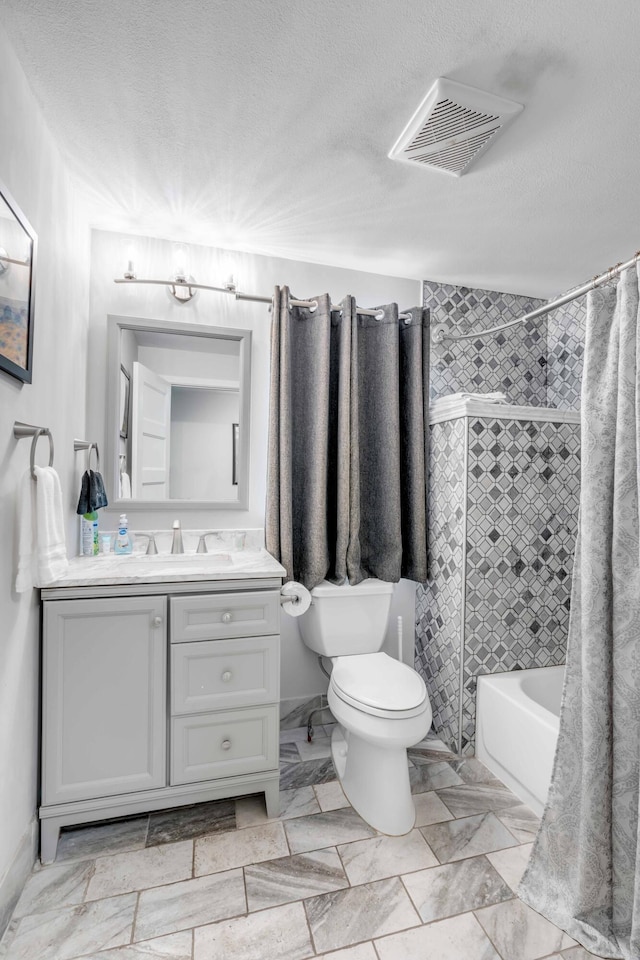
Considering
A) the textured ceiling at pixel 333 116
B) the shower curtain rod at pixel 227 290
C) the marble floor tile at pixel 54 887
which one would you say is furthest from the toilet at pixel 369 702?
the textured ceiling at pixel 333 116

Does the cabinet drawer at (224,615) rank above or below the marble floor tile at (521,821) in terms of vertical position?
above

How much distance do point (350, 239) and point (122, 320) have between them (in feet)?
3.68

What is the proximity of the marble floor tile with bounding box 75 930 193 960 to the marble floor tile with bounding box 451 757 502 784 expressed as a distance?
124 cm

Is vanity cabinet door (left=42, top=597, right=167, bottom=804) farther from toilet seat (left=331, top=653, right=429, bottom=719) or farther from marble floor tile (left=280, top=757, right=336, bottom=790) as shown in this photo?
toilet seat (left=331, top=653, right=429, bottom=719)

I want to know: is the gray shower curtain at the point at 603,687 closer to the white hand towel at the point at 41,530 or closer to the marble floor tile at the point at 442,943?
the marble floor tile at the point at 442,943

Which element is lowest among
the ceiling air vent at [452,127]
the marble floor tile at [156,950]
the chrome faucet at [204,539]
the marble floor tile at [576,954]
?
the marble floor tile at [156,950]

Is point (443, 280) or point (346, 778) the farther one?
point (443, 280)

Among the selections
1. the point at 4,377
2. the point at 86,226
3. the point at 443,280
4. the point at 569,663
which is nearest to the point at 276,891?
the point at 569,663

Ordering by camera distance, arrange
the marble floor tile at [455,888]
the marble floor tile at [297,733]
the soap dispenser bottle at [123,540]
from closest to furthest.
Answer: the marble floor tile at [455,888]
the soap dispenser bottle at [123,540]
the marble floor tile at [297,733]

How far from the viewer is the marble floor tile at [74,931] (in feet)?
4.10

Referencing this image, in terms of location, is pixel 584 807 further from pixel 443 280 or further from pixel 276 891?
pixel 443 280

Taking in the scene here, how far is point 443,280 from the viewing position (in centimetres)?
264

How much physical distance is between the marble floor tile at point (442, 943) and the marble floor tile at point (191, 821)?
0.68 m

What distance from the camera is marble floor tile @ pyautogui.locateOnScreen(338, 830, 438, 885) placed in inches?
59.9
